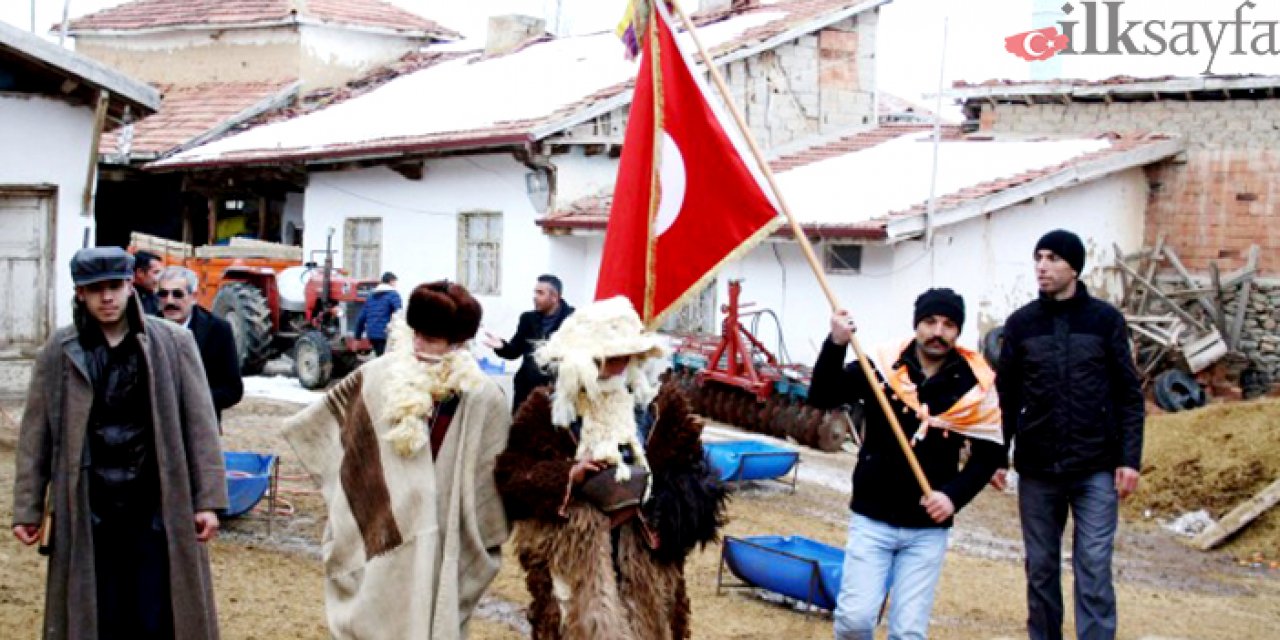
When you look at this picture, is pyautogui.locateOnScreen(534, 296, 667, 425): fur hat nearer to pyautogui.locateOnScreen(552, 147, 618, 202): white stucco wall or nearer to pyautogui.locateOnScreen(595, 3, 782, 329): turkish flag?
pyautogui.locateOnScreen(595, 3, 782, 329): turkish flag

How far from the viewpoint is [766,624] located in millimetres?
8016

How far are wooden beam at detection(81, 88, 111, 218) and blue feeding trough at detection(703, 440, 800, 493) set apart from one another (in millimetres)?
6575

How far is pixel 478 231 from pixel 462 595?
16837 mm

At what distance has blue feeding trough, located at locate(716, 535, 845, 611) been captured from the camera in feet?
26.1

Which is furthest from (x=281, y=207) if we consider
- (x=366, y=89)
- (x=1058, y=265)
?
(x=1058, y=265)

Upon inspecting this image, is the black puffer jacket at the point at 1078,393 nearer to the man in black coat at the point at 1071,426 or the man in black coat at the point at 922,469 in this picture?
the man in black coat at the point at 1071,426

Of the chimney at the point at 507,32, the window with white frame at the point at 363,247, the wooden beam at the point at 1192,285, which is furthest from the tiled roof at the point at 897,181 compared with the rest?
the chimney at the point at 507,32

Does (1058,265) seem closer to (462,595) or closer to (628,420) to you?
(628,420)

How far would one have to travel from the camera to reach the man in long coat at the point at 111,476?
529cm

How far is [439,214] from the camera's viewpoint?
73.9 feet

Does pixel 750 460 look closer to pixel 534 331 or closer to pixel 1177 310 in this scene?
pixel 534 331

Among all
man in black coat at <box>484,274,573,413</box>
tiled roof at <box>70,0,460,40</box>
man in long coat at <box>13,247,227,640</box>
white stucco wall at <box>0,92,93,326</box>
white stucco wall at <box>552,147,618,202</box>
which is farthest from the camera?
tiled roof at <box>70,0,460,40</box>

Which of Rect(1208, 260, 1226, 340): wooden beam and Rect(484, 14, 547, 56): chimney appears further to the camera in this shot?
Rect(484, 14, 547, 56): chimney

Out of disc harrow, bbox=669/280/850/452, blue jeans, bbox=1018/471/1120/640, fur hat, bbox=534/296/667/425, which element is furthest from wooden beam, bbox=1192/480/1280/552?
fur hat, bbox=534/296/667/425
